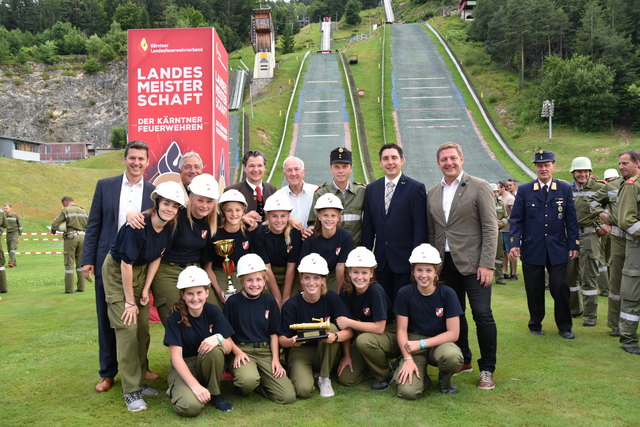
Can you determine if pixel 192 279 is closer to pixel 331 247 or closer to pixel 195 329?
pixel 195 329

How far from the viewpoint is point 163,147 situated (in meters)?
8.34

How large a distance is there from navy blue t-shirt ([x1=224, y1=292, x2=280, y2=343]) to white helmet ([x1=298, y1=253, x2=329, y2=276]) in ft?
1.66

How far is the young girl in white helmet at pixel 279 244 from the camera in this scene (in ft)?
18.1

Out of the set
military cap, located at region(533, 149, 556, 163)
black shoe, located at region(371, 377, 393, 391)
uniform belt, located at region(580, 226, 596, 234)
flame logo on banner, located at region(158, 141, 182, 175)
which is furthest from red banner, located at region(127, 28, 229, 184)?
uniform belt, located at region(580, 226, 596, 234)

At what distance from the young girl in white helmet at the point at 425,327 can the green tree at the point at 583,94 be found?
37731mm

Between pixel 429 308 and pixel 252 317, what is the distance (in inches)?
70.8

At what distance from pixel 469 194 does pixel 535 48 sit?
52.1m

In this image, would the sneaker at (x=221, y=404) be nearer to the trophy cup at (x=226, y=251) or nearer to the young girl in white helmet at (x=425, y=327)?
the trophy cup at (x=226, y=251)

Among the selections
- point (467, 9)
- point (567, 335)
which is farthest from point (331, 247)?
point (467, 9)

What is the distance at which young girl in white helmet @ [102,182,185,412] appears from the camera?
4.63 metres

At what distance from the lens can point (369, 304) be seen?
5301 mm

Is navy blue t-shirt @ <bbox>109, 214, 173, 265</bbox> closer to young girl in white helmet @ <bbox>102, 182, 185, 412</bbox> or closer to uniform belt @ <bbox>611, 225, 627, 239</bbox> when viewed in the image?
young girl in white helmet @ <bbox>102, 182, 185, 412</bbox>

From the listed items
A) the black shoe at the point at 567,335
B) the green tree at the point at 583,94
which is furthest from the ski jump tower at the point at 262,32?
the black shoe at the point at 567,335

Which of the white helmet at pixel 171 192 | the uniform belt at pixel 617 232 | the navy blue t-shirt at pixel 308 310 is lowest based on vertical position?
the navy blue t-shirt at pixel 308 310
